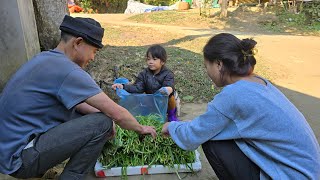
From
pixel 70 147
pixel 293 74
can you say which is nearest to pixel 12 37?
pixel 70 147

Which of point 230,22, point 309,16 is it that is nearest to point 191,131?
point 230,22

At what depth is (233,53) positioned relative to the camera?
76.6 inches

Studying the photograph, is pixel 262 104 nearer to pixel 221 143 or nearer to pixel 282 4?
pixel 221 143

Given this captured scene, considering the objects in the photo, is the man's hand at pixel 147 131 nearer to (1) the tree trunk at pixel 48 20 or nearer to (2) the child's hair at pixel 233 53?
(2) the child's hair at pixel 233 53

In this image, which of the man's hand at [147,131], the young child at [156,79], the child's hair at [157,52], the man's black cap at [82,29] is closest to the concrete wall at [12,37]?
the young child at [156,79]

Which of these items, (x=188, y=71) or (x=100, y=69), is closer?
(x=100, y=69)

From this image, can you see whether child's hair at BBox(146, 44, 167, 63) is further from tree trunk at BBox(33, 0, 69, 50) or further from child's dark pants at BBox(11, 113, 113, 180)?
tree trunk at BBox(33, 0, 69, 50)

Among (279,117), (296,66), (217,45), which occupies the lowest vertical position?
(296,66)

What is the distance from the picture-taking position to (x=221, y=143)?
212cm

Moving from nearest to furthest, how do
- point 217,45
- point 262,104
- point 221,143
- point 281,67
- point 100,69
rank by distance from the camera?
point 262,104
point 217,45
point 221,143
point 100,69
point 281,67

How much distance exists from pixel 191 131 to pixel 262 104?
499mm

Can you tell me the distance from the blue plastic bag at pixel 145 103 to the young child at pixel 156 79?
0.61 ft

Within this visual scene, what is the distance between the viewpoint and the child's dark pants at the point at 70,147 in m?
2.15

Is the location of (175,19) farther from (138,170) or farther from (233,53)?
(233,53)
